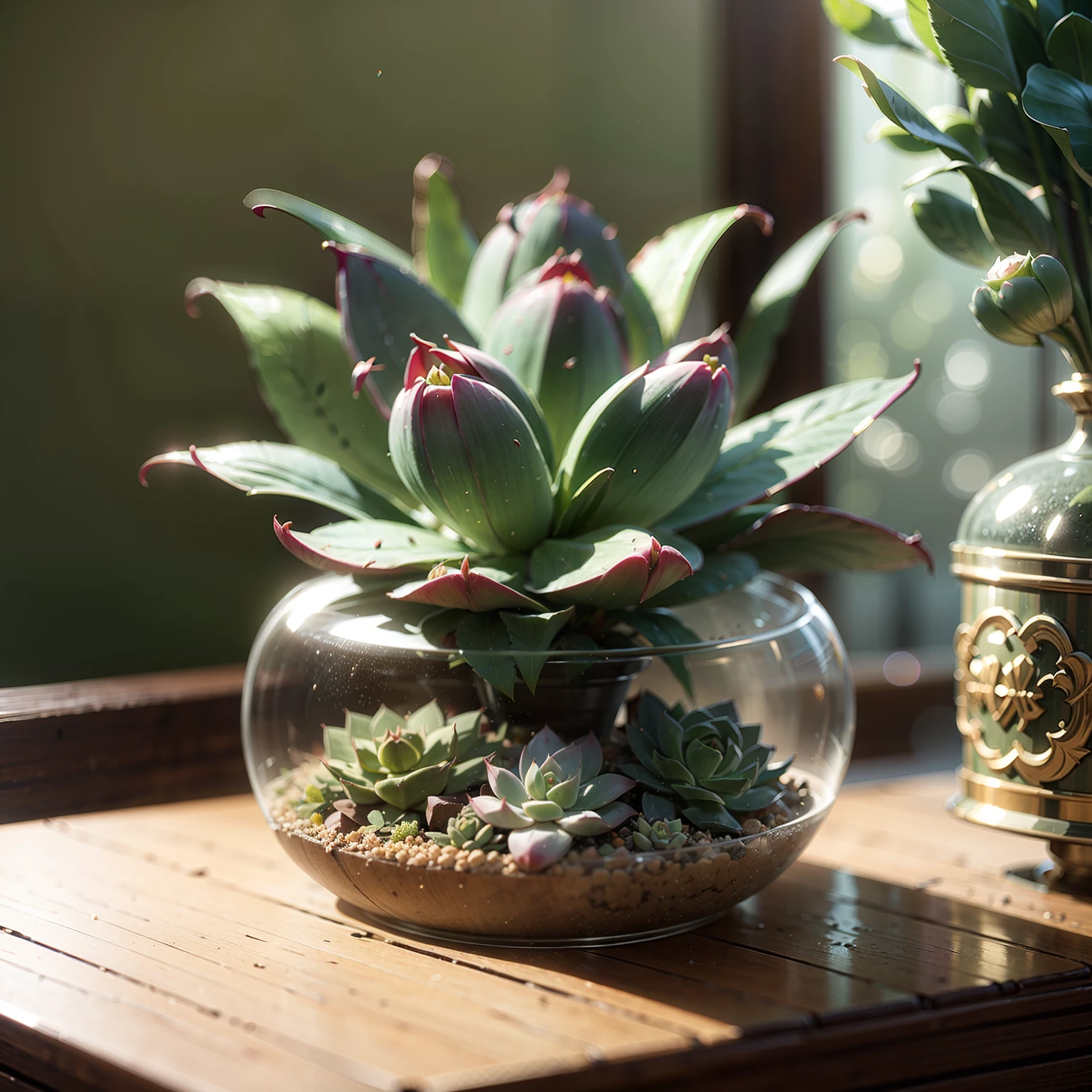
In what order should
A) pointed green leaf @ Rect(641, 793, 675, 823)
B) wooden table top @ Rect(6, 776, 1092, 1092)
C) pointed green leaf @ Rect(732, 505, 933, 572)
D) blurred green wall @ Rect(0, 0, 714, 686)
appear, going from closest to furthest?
wooden table top @ Rect(6, 776, 1092, 1092) < pointed green leaf @ Rect(641, 793, 675, 823) < pointed green leaf @ Rect(732, 505, 933, 572) < blurred green wall @ Rect(0, 0, 714, 686)

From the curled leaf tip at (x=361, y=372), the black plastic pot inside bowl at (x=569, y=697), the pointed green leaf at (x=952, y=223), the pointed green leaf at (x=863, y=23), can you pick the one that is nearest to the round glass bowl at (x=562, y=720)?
the black plastic pot inside bowl at (x=569, y=697)

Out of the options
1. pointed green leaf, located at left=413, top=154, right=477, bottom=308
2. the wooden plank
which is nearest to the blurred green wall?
the wooden plank

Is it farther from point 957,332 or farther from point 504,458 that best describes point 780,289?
point 957,332

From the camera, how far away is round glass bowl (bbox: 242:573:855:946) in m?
0.52

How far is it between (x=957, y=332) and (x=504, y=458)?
1197 millimetres

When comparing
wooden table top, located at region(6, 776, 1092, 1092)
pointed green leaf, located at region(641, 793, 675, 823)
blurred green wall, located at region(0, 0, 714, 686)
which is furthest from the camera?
blurred green wall, located at region(0, 0, 714, 686)

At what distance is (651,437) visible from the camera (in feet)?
1.80

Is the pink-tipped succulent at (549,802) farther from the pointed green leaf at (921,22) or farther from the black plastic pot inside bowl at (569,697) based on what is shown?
the pointed green leaf at (921,22)

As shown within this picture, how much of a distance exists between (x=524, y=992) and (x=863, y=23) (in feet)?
1.83

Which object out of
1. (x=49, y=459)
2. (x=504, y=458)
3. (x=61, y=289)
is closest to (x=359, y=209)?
(x=61, y=289)

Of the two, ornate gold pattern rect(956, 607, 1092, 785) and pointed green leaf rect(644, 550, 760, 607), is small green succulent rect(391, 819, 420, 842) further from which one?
ornate gold pattern rect(956, 607, 1092, 785)

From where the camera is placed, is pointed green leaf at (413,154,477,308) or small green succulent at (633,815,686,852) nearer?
small green succulent at (633,815,686,852)

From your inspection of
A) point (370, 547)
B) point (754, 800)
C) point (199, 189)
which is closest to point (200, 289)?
point (370, 547)

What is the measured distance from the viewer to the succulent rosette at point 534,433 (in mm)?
536
